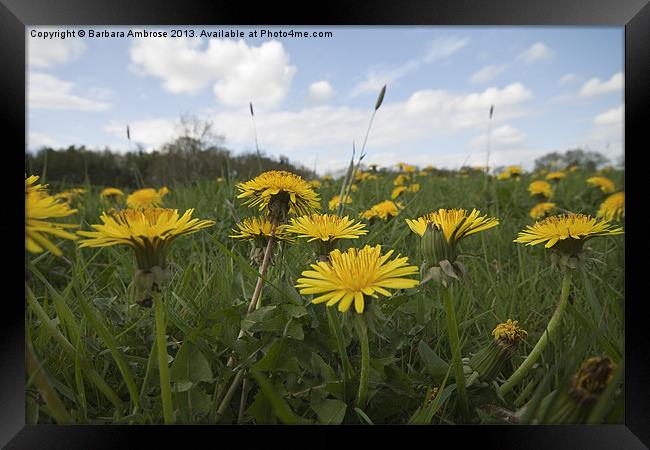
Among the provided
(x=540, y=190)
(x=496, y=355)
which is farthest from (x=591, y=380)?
(x=540, y=190)

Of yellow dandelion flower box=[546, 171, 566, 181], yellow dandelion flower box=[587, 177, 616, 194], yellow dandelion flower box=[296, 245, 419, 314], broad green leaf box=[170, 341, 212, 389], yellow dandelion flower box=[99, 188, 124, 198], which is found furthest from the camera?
yellow dandelion flower box=[546, 171, 566, 181]

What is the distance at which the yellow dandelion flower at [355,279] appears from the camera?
1.66 ft

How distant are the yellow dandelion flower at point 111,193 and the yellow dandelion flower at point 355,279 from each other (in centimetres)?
167

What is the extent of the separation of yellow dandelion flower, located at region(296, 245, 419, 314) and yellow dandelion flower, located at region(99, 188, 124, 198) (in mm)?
1672

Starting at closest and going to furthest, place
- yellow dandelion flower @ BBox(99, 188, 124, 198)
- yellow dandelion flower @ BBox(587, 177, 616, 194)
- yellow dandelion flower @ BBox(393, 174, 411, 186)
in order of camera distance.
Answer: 1. yellow dandelion flower @ BBox(99, 188, 124, 198)
2. yellow dandelion flower @ BBox(587, 177, 616, 194)
3. yellow dandelion flower @ BBox(393, 174, 411, 186)

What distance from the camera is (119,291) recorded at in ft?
3.13

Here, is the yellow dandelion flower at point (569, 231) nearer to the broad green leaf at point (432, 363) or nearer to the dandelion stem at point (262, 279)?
the broad green leaf at point (432, 363)

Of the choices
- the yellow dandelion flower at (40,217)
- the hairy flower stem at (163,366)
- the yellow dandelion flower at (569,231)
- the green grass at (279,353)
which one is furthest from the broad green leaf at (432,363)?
the yellow dandelion flower at (40,217)

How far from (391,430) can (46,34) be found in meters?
0.84

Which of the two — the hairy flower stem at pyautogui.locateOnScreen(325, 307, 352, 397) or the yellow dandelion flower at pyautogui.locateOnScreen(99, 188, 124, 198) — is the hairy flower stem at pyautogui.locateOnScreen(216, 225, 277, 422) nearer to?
the hairy flower stem at pyautogui.locateOnScreen(325, 307, 352, 397)

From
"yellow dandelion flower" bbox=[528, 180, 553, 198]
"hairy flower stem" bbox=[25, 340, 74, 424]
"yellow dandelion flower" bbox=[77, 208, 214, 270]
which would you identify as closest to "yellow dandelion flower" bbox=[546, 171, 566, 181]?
"yellow dandelion flower" bbox=[528, 180, 553, 198]

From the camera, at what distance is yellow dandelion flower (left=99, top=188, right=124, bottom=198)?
192 centimetres
